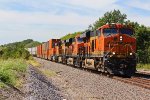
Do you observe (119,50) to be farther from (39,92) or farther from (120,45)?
(39,92)

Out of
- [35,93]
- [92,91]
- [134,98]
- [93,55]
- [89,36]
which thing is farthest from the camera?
[89,36]

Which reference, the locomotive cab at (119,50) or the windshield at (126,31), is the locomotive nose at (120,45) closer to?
the locomotive cab at (119,50)

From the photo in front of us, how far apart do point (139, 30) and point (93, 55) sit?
24.5m

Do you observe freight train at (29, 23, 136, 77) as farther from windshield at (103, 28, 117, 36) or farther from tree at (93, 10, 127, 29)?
tree at (93, 10, 127, 29)

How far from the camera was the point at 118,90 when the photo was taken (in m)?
18.2

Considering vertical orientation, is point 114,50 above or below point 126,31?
below

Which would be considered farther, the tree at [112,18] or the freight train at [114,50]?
the tree at [112,18]

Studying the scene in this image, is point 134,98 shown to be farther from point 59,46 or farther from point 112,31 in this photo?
point 59,46

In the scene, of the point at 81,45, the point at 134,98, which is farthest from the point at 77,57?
the point at 134,98

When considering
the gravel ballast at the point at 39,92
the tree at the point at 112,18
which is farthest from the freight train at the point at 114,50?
the tree at the point at 112,18

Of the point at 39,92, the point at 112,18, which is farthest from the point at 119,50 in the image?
the point at 112,18

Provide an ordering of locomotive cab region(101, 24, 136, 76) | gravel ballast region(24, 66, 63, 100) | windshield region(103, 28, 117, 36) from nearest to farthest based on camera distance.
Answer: gravel ballast region(24, 66, 63, 100) → locomotive cab region(101, 24, 136, 76) → windshield region(103, 28, 117, 36)

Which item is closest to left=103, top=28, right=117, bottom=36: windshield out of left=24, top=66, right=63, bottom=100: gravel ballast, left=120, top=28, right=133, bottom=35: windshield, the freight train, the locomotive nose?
the freight train

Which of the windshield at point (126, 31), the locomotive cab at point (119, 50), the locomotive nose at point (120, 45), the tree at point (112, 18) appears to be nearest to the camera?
the locomotive cab at point (119, 50)
